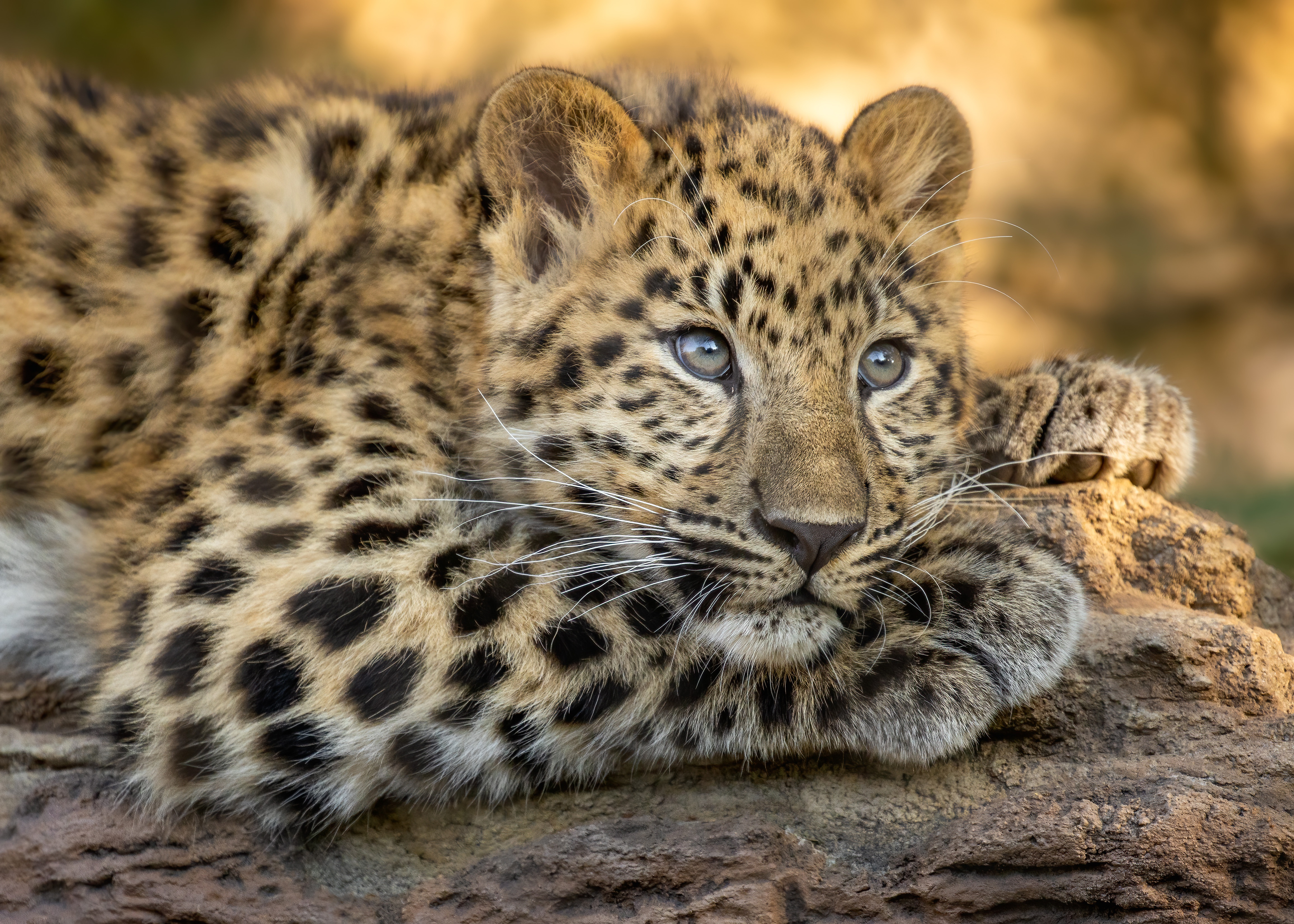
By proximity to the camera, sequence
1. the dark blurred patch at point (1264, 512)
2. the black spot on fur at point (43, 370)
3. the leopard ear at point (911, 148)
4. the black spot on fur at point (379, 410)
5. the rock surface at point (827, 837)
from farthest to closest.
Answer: the dark blurred patch at point (1264, 512)
the leopard ear at point (911, 148)
the black spot on fur at point (43, 370)
the black spot on fur at point (379, 410)
the rock surface at point (827, 837)

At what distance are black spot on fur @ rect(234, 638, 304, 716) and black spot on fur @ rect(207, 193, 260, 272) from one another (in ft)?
4.56

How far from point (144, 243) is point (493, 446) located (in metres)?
1.43

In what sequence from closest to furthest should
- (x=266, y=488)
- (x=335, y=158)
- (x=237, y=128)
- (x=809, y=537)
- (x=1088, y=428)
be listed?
(x=809, y=537), (x=266, y=488), (x=335, y=158), (x=237, y=128), (x=1088, y=428)

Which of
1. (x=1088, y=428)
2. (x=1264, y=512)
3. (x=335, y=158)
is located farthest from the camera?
(x=1264, y=512)

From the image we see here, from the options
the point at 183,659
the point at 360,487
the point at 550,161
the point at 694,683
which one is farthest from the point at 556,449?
the point at 183,659

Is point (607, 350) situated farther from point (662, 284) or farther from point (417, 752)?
point (417, 752)

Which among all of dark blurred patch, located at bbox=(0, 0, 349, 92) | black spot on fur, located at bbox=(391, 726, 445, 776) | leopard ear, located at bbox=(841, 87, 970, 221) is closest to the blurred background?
dark blurred patch, located at bbox=(0, 0, 349, 92)

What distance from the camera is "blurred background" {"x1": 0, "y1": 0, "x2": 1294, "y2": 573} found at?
10.4 m

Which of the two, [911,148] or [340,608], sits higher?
[911,148]

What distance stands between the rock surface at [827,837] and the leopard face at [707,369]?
0.53m

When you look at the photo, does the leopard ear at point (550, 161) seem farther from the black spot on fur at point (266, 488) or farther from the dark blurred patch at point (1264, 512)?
the dark blurred patch at point (1264, 512)

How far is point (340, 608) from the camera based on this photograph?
3486 millimetres

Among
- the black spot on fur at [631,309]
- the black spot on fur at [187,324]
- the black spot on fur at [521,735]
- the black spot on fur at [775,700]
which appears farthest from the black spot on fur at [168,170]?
the black spot on fur at [775,700]

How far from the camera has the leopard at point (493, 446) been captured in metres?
3.49
